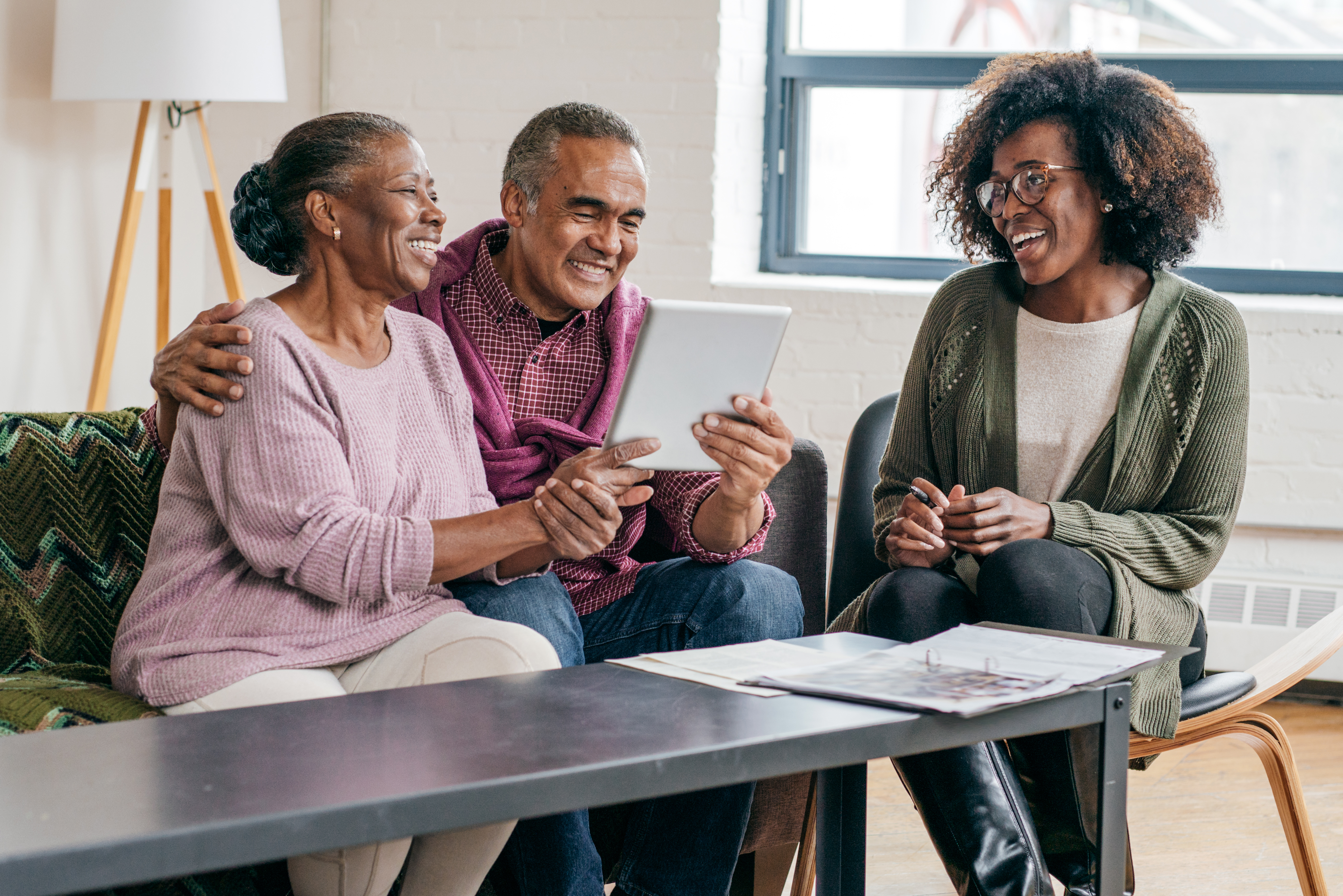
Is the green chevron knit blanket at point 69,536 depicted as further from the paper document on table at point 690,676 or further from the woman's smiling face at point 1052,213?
the woman's smiling face at point 1052,213

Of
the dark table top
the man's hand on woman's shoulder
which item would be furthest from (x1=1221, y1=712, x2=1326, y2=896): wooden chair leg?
the man's hand on woman's shoulder

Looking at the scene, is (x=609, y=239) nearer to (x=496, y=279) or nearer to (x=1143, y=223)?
(x=496, y=279)

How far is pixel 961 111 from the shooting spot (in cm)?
318

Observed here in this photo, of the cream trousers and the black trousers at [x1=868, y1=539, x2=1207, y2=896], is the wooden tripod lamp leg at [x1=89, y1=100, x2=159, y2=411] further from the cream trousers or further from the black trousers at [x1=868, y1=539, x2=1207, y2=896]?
the black trousers at [x1=868, y1=539, x2=1207, y2=896]

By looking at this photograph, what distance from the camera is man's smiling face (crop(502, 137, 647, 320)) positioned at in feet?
6.11

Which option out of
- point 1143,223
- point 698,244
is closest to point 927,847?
point 1143,223

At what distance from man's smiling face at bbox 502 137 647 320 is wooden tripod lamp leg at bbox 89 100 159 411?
4.94ft

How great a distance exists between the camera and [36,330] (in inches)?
123

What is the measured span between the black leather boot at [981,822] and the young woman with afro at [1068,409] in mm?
30

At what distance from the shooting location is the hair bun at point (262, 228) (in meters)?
1.67

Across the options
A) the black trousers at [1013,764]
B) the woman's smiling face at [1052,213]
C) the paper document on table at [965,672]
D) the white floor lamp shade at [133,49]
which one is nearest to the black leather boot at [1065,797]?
the black trousers at [1013,764]

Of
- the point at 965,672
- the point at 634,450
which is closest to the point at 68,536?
the point at 634,450

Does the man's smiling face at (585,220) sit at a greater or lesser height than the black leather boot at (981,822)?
greater

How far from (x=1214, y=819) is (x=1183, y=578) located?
33.8 inches
